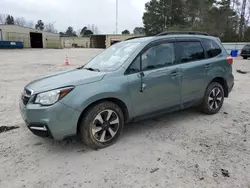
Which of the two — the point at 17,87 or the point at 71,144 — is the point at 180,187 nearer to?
the point at 71,144

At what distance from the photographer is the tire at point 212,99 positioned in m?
4.50

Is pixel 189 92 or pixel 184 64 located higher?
pixel 184 64

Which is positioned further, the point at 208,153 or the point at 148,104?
the point at 148,104

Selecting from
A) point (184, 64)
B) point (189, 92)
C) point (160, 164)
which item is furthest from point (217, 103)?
point (160, 164)

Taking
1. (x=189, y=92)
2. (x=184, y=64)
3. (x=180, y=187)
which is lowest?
(x=180, y=187)

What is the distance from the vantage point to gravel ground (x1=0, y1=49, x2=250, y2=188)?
2538 millimetres

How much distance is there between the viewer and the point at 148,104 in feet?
11.7

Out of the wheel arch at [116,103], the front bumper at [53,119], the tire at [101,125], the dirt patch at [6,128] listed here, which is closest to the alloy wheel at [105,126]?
the tire at [101,125]

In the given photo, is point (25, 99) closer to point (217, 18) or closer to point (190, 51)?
point (190, 51)

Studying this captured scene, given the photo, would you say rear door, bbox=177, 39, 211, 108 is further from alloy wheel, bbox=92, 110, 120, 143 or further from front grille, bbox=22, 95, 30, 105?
front grille, bbox=22, 95, 30, 105

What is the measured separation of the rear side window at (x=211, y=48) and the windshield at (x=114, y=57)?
5.58ft

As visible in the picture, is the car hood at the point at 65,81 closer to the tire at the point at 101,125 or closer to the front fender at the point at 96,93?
the front fender at the point at 96,93

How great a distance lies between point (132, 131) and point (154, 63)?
1291 mm

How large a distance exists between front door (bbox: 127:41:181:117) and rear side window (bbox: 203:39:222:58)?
100cm
